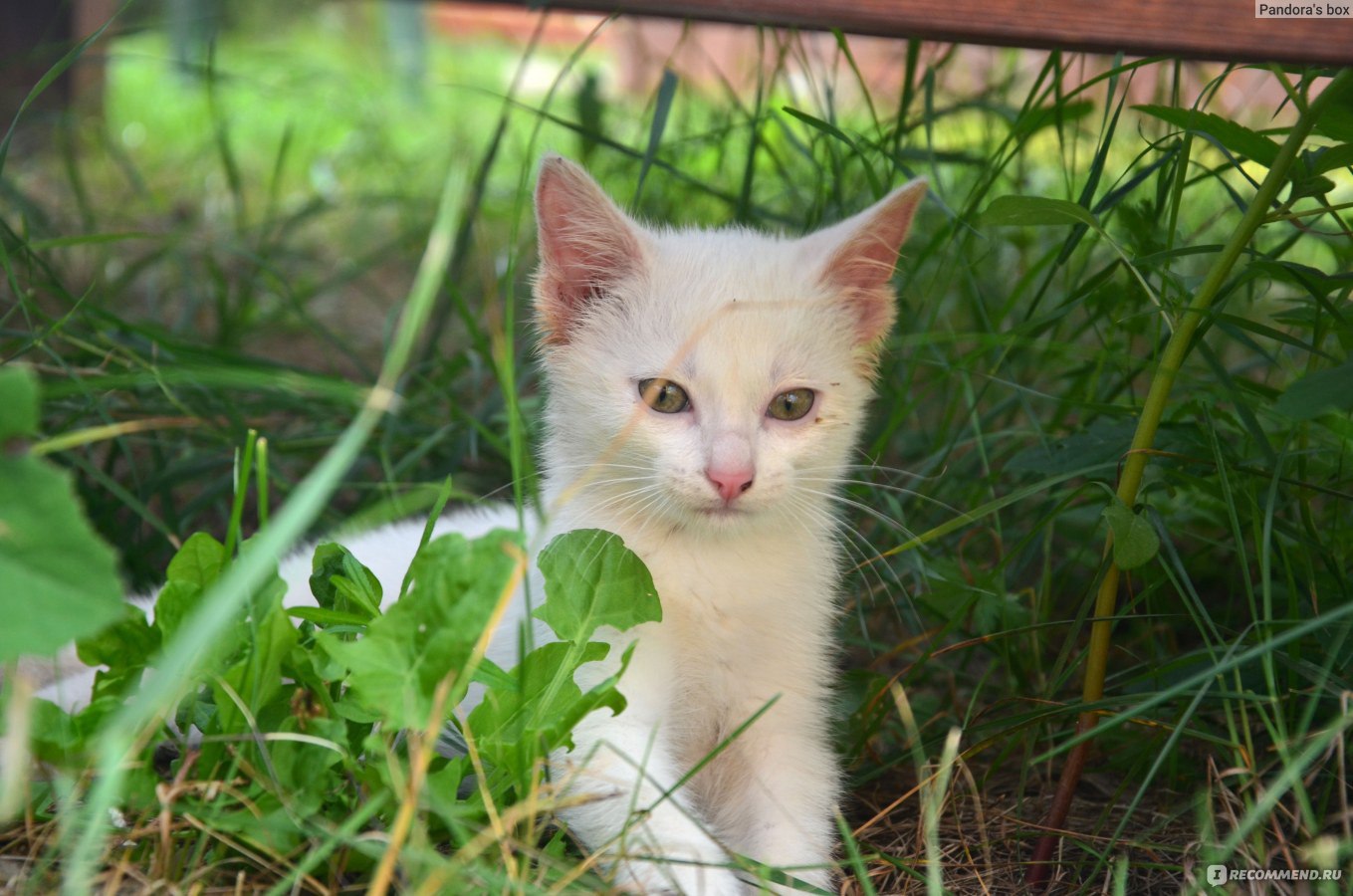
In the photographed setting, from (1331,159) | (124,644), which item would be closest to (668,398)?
(124,644)

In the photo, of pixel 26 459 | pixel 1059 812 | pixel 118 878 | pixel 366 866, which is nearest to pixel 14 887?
pixel 118 878

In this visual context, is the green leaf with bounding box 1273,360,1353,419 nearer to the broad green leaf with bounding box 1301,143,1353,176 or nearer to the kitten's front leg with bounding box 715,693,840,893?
the broad green leaf with bounding box 1301,143,1353,176

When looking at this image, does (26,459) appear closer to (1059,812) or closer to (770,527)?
(770,527)

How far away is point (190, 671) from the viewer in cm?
142

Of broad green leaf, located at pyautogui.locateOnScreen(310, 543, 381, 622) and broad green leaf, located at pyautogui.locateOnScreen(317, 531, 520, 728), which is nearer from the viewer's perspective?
broad green leaf, located at pyautogui.locateOnScreen(317, 531, 520, 728)

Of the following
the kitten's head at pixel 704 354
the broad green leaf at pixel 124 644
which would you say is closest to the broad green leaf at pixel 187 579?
the broad green leaf at pixel 124 644

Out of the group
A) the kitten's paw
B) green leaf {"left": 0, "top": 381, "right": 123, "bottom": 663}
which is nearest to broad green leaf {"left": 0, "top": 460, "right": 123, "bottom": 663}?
green leaf {"left": 0, "top": 381, "right": 123, "bottom": 663}

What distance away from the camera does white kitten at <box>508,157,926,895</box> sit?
70.0 inches

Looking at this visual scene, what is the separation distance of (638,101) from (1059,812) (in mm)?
4363

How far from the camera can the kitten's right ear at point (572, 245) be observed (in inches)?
73.2

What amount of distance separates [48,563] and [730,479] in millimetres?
916

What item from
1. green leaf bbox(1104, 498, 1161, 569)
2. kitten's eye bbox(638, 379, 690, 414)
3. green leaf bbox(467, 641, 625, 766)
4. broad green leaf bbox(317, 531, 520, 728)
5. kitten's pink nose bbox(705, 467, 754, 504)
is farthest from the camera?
kitten's eye bbox(638, 379, 690, 414)

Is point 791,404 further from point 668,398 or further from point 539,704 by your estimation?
point 539,704

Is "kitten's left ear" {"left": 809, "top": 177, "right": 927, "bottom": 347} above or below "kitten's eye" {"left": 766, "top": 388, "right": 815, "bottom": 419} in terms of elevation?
above
